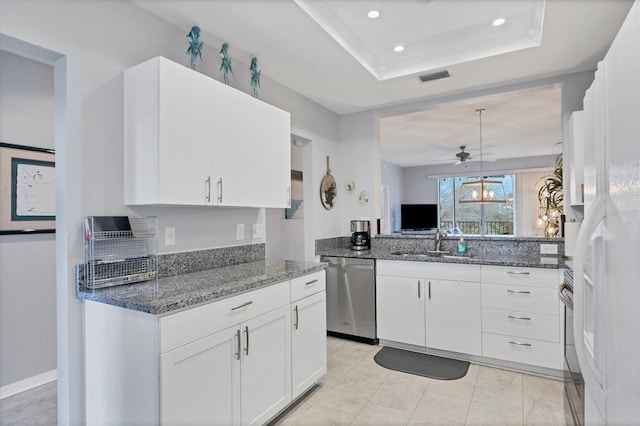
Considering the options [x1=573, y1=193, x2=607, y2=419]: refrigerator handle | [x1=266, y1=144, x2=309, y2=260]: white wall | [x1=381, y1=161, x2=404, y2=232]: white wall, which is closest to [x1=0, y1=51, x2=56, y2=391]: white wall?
[x1=266, y1=144, x2=309, y2=260]: white wall

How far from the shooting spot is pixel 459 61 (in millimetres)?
2826

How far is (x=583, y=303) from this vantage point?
1018mm

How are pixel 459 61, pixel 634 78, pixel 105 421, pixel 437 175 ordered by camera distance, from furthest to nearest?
pixel 437 175, pixel 459 61, pixel 105 421, pixel 634 78

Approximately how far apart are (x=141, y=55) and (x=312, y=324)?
6.57ft

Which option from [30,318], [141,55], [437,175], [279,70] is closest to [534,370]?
[279,70]

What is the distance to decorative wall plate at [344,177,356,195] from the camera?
13.5ft

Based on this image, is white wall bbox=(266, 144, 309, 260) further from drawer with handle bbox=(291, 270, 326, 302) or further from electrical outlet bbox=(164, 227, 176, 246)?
electrical outlet bbox=(164, 227, 176, 246)

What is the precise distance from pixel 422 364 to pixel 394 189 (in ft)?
22.3

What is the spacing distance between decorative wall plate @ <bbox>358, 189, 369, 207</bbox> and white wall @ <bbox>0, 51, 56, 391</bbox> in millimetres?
2895

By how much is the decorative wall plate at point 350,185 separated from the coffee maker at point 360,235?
384mm

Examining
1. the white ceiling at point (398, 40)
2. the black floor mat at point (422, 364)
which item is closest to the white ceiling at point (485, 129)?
the white ceiling at point (398, 40)

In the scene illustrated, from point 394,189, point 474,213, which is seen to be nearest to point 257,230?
point 394,189

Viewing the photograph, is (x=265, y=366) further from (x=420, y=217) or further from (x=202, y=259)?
(x=420, y=217)

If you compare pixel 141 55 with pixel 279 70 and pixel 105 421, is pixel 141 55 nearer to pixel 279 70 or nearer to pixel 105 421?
pixel 279 70
